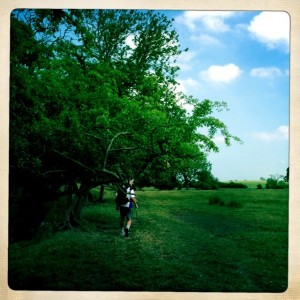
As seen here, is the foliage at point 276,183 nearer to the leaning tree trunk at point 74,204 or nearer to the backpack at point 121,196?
the backpack at point 121,196

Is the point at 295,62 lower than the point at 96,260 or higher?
higher

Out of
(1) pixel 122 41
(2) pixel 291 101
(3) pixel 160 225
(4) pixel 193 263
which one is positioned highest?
(1) pixel 122 41

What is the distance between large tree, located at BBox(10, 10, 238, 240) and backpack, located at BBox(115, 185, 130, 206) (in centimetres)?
10

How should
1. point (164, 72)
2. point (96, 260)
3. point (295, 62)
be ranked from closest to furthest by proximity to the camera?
point (295, 62) → point (96, 260) → point (164, 72)

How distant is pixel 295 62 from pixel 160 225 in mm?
1870

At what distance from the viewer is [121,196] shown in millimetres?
3660

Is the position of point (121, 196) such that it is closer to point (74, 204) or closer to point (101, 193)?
point (101, 193)

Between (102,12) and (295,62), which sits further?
(102,12)

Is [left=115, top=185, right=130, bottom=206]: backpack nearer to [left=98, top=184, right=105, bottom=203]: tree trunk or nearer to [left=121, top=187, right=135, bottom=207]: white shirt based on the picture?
[left=121, top=187, right=135, bottom=207]: white shirt

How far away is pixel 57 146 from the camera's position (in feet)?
12.3

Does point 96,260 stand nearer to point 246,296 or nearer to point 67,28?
point 246,296

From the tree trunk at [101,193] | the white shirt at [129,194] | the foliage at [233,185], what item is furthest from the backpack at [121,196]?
the foliage at [233,185]

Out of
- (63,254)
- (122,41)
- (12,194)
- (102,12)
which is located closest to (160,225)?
(63,254)

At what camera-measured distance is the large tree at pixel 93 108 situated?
368cm
